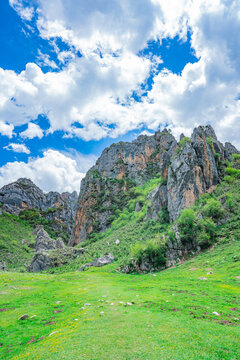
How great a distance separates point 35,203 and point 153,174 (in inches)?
4685

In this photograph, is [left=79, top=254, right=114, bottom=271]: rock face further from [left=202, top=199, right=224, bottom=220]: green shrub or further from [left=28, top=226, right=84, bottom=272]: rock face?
[left=202, top=199, right=224, bottom=220]: green shrub

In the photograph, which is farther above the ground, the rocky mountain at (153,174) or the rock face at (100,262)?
the rocky mountain at (153,174)

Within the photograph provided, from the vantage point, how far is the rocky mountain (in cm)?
6209

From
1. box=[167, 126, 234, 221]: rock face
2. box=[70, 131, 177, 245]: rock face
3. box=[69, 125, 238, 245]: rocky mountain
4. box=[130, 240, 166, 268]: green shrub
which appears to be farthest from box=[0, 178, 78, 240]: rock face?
box=[130, 240, 166, 268]: green shrub

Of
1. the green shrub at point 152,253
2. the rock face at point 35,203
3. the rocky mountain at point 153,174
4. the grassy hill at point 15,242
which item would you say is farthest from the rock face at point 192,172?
the rock face at point 35,203

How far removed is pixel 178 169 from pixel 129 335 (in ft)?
204

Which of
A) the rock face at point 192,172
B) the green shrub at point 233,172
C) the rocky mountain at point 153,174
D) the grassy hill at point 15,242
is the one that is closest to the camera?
the rock face at point 192,172

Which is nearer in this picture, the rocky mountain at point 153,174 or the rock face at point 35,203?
the rocky mountain at point 153,174

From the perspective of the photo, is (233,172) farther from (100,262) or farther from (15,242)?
(15,242)

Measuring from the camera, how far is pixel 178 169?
2598 inches

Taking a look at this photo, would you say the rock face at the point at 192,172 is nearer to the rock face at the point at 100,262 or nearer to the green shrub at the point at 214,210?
the green shrub at the point at 214,210

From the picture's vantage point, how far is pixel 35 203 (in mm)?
174375

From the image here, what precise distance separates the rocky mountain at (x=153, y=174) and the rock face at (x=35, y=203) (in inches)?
1940

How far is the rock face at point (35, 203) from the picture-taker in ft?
509
